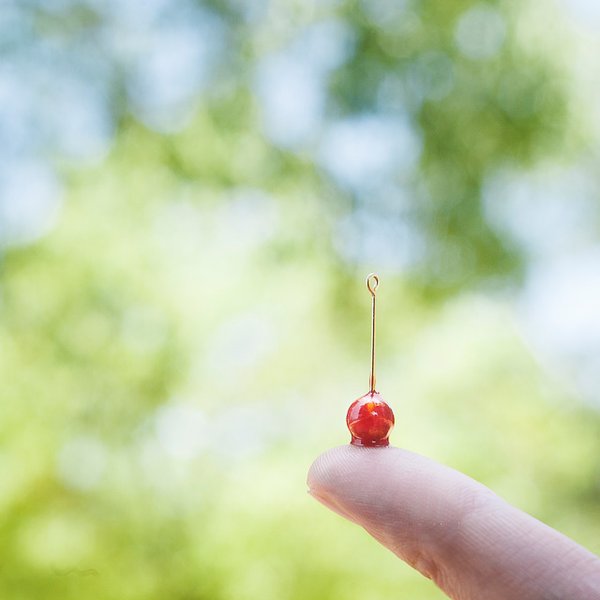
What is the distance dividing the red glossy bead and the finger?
29 mm

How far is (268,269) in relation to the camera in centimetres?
230

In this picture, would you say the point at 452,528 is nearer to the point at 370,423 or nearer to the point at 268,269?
the point at 370,423

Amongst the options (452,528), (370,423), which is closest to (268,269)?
(370,423)

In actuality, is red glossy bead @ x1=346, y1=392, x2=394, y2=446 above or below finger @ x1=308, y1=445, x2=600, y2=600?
above

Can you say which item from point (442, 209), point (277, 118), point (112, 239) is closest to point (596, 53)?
point (442, 209)

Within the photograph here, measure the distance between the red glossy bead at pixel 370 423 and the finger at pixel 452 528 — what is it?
3 cm

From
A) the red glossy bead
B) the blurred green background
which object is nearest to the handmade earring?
the red glossy bead

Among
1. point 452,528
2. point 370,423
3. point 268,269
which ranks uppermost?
point 268,269

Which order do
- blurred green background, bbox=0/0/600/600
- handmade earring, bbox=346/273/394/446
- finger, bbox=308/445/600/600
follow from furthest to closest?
blurred green background, bbox=0/0/600/600 → handmade earring, bbox=346/273/394/446 → finger, bbox=308/445/600/600

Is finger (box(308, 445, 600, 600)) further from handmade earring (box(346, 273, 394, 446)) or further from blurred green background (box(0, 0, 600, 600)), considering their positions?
blurred green background (box(0, 0, 600, 600))

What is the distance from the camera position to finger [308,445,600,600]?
2.11 ft

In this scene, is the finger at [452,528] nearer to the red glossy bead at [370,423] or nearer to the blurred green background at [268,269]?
the red glossy bead at [370,423]

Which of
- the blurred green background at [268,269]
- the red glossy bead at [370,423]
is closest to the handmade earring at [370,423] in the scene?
the red glossy bead at [370,423]

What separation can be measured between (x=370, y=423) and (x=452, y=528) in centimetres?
17
